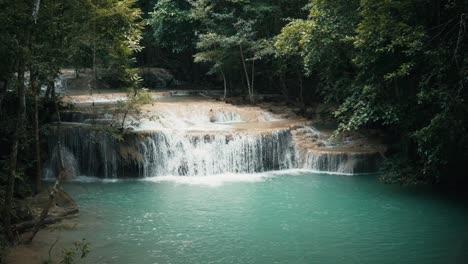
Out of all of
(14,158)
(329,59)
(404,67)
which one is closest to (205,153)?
(329,59)

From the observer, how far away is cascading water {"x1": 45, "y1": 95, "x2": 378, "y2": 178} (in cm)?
1498

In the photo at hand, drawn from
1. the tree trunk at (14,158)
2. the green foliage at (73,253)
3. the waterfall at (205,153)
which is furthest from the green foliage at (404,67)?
the tree trunk at (14,158)

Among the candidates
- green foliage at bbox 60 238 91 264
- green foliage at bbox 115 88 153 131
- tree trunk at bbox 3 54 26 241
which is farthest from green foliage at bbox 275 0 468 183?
tree trunk at bbox 3 54 26 241

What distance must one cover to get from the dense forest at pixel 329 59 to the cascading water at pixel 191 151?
1191mm

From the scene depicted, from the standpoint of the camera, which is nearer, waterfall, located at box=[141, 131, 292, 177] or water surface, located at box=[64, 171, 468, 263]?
water surface, located at box=[64, 171, 468, 263]

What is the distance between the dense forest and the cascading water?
1.19m

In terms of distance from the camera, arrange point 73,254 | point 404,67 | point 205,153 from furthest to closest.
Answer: point 205,153, point 404,67, point 73,254

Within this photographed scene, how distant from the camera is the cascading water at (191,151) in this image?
15.0m

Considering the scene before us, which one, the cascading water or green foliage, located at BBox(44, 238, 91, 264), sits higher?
the cascading water

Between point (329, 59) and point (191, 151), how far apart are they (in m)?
5.10

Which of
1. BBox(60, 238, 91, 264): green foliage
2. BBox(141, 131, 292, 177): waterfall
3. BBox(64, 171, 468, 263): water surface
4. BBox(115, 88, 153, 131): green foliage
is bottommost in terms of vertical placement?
BBox(64, 171, 468, 263): water surface

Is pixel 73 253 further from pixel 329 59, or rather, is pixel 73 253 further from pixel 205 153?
pixel 329 59

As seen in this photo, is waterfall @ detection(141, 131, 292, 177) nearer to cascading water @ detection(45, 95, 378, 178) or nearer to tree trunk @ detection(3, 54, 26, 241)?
cascading water @ detection(45, 95, 378, 178)

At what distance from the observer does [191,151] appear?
1568 centimetres
